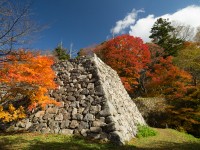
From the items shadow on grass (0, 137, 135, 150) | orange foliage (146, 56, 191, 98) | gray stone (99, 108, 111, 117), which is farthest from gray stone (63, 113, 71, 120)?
orange foliage (146, 56, 191, 98)

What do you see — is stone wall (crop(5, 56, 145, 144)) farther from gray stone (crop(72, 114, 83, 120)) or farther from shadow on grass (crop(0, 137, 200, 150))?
shadow on grass (crop(0, 137, 200, 150))

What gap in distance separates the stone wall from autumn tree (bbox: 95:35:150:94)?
11.8m

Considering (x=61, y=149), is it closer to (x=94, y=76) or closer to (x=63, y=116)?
(x=63, y=116)

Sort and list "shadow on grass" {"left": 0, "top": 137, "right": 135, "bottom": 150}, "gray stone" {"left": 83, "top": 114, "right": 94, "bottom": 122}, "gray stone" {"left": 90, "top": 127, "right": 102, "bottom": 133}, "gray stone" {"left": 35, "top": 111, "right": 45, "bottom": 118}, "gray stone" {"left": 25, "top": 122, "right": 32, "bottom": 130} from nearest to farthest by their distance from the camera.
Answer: "shadow on grass" {"left": 0, "top": 137, "right": 135, "bottom": 150}, "gray stone" {"left": 90, "top": 127, "right": 102, "bottom": 133}, "gray stone" {"left": 83, "top": 114, "right": 94, "bottom": 122}, "gray stone" {"left": 25, "top": 122, "right": 32, "bottom": 130}, "gray stone" {"left": 35, "top": 111, "right": 45, "bottom": 118}

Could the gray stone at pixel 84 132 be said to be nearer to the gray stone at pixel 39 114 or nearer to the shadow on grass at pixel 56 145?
the shadow on grass at pixel 56 145

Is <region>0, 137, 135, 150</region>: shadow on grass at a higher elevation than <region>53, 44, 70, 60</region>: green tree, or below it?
below

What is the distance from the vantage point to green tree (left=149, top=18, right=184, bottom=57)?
34.5 metres

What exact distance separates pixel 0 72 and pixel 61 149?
4.82m

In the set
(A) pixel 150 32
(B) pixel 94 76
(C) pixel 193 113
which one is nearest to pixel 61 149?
(B) pixel 94 76

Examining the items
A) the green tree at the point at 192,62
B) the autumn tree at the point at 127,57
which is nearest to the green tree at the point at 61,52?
the autumn tree at the point at 127,57

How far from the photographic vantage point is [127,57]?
27.3 m

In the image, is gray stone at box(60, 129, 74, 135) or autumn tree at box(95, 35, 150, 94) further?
autumn tree at box(95, 35, 150, 94)

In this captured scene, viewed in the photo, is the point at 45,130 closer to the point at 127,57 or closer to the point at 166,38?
the point at 127,57

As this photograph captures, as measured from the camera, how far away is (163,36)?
3678 centimetres
